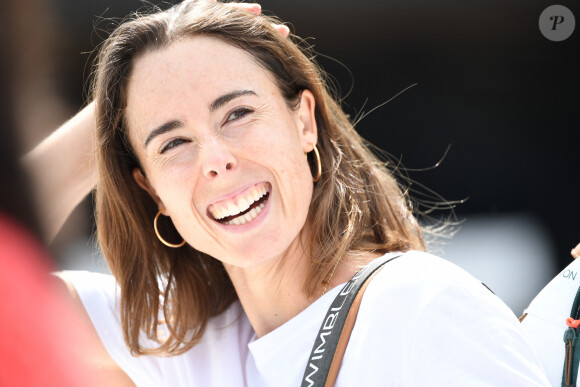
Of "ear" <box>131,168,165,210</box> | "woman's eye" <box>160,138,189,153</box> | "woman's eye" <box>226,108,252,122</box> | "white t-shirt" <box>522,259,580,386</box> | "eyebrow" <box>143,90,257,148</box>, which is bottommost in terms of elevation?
"white t-shirt" <box>522,259,580,386</box>

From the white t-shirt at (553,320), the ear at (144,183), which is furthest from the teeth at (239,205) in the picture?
the white t-shirt at (553,320)

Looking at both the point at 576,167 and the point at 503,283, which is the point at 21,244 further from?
the point at 576,167

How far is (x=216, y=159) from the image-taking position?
5.88 ft

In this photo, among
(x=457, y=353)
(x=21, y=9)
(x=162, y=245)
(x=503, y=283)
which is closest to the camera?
(x=457, y=353)

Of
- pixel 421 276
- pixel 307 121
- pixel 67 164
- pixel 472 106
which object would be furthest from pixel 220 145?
pixel 472 106

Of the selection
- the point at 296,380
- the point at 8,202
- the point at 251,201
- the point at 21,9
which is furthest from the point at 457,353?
the point at 21,9

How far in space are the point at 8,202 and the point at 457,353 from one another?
7.54 feet

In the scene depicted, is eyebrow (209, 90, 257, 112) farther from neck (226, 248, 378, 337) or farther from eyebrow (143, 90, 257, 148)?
neck (226, 248, 378, 337)

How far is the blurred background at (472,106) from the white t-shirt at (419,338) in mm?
2451

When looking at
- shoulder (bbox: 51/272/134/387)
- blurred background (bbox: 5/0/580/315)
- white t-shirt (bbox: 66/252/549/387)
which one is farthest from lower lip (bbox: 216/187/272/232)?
blurred background (bbox: 5/0/580/315)

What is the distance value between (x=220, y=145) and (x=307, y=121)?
30 cm

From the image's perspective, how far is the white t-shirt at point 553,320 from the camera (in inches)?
65.0

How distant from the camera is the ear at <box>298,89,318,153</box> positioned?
1.97m

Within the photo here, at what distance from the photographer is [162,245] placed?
7.25 feet
